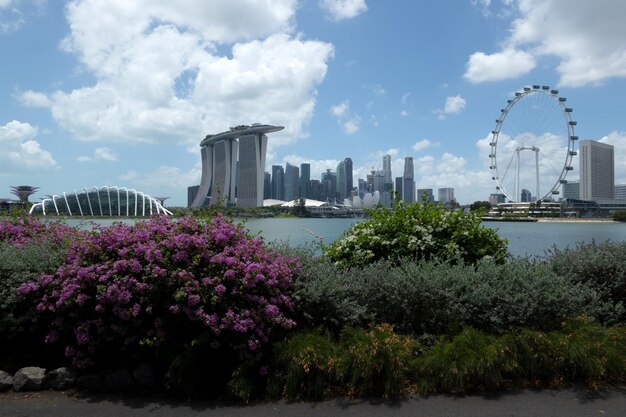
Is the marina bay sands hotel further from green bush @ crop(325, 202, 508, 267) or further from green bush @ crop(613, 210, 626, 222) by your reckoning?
green bush @ crop(325, 202, 508, 267)

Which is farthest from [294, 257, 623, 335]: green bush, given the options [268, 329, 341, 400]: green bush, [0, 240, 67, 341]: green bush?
[0, 240, 67, 341]: green bush

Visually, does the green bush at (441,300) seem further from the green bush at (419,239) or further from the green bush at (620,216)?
the green bush at (620,216)

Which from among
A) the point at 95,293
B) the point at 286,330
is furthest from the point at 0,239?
the point at 286,330

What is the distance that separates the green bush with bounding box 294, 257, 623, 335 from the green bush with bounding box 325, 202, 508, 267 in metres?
1.37

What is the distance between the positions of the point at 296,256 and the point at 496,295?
2.29 meters

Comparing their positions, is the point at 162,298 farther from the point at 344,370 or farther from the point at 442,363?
the point at 442,363

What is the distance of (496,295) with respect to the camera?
4918 millimetres

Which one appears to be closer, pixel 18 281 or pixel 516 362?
pixel 516 362

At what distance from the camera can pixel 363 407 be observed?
411 cm

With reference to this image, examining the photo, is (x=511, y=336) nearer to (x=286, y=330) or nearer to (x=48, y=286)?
(x=286, y=330)

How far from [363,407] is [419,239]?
3.30 meters

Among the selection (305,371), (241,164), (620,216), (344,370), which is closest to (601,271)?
(344,370)

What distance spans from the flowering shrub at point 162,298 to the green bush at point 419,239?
2.37m

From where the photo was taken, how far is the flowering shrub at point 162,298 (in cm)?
441
